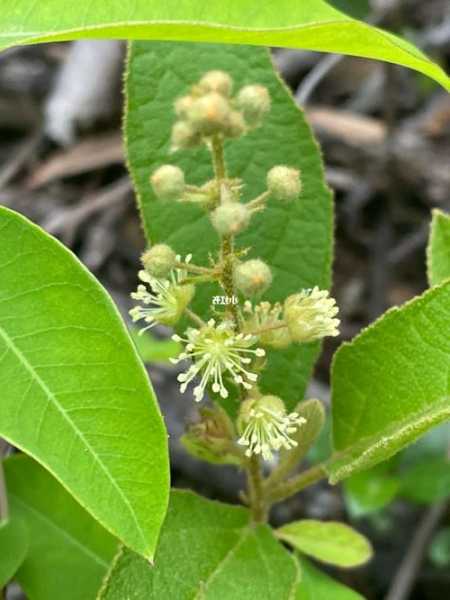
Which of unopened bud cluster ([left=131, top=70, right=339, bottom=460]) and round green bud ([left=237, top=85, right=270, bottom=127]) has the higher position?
round green bud ([left=237, top=85, right=270, bottom=127])

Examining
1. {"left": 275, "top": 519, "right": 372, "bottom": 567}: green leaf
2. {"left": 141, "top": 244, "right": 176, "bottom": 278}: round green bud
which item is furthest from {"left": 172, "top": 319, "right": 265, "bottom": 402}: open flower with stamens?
{"left": 275, "top": 519, "right": 372, "bottom": 567}: green leaf

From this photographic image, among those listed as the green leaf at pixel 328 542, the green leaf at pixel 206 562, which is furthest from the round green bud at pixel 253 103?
the green leaf at pixel 328 542

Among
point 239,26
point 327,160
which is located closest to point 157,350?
point 239,26

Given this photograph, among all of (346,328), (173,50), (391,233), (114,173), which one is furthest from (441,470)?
(114,173)

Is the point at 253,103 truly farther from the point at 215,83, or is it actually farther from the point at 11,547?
the point at 11,547

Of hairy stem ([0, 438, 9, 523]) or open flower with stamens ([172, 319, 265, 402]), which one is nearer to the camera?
open flower with stamens ([172, 319, 265, 402])

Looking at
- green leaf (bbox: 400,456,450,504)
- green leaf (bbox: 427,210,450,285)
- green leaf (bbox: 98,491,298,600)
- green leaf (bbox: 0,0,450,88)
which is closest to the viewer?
green leaf (bbox: 0,0,450,88)

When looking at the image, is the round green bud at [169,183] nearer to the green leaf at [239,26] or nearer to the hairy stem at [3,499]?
the green leaf at [239,26]

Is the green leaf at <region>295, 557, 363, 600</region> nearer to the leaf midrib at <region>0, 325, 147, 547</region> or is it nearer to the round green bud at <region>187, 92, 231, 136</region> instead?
the leaf midrib at <region>0, 325, 147, 547</region>
